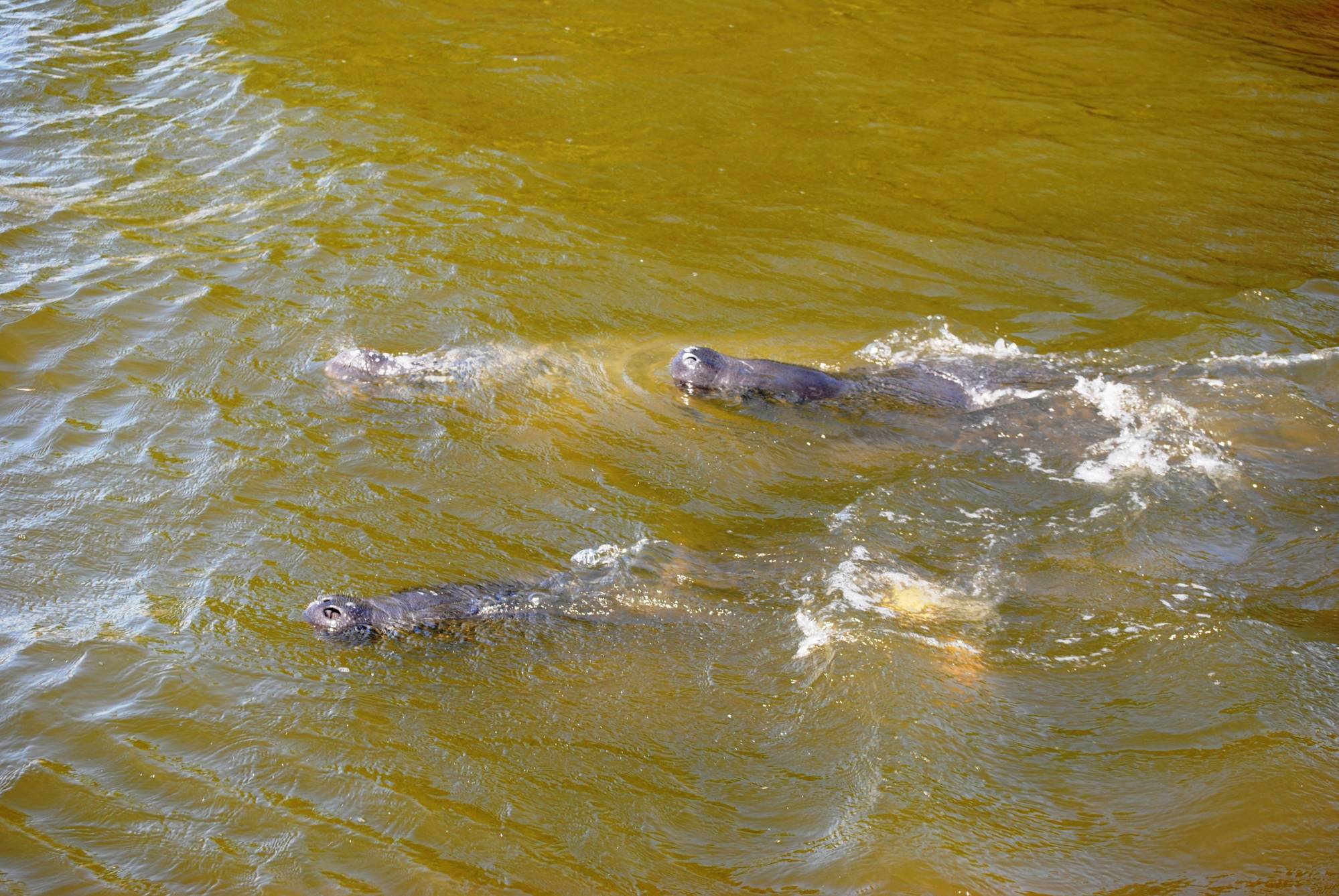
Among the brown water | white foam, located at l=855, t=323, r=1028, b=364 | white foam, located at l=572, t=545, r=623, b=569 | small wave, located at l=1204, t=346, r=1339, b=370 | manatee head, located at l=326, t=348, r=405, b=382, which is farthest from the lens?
white foam, located at l=855, t=323, r=1028, b=364

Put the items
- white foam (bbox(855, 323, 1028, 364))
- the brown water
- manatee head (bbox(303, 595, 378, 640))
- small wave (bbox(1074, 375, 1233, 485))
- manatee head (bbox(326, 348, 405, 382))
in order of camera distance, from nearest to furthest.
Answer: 1. the brown water
2. manatee head (bbox(303, 595, 378, 640))
3. small wave (bbox(1074, 375, 1233, 485))
4. manatee head (bbox(326, 348, 405, 382))
5. white foam (bbox(855, 323, 1028, 364))

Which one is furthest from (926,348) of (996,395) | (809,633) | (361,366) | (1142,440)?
(361,366)

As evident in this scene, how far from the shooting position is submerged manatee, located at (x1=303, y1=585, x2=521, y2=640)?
5219 millimetres

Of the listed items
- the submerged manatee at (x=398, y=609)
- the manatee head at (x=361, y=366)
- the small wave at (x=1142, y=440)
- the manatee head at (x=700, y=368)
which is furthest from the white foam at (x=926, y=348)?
the submerged manatee at (x=398, y=609)

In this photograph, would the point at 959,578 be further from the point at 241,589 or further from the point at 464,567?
the point at 241,589

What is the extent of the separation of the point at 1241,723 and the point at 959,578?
4.88 feet

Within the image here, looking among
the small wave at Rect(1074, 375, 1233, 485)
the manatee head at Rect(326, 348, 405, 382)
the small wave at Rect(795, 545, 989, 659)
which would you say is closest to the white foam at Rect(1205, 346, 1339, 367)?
the small wave at Rect(1074, 375, 1233, 485)

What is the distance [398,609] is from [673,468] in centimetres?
209

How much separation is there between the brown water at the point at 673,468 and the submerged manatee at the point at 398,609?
0.11m

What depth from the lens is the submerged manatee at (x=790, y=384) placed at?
23.2 ft

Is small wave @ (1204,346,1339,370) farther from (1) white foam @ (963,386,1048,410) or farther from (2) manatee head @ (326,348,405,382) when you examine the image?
(2) manatee head @ (326,348,405,382)

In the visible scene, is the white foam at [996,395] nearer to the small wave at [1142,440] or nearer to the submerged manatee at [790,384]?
the submerged manatee at [790,384]

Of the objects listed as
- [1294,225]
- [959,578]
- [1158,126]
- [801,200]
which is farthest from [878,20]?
[959,578]

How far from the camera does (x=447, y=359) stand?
25.1ft
